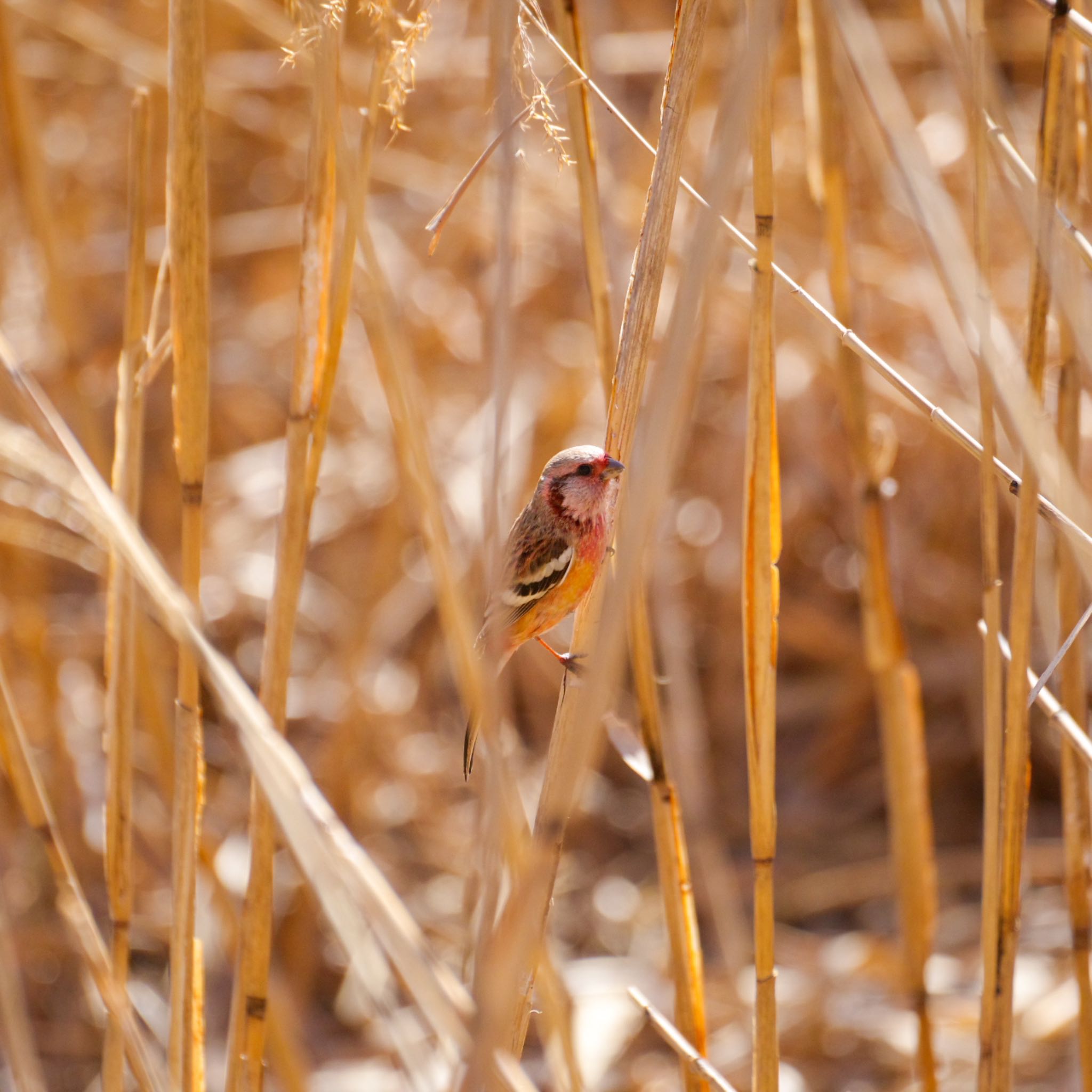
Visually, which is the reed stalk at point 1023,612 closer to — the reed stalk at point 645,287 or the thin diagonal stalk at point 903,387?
the thin diagonal stalk at point 903,387

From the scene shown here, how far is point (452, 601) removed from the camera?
1.10 meters

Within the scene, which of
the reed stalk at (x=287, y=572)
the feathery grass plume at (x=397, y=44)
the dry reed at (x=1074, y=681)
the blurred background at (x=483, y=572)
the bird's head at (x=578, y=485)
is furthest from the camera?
the blurred background at (x=483, y=572)

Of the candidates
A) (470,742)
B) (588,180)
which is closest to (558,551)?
(470,742)

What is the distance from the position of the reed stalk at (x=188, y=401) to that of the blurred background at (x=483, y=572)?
1825mm

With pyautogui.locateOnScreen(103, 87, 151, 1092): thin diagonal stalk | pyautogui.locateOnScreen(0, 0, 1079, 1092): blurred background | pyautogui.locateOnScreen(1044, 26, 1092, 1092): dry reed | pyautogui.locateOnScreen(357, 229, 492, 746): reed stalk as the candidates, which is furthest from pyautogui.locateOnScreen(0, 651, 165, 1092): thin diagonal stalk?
pyautogui.locateOnScreen(0, 0, 1079, 1092): blurred background

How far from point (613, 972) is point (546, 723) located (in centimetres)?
107

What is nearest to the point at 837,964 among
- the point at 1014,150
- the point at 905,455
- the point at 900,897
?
the point at 900,897

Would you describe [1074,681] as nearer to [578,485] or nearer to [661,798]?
[661,798]

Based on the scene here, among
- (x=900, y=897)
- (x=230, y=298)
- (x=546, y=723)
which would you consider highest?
(x=230, y=298)

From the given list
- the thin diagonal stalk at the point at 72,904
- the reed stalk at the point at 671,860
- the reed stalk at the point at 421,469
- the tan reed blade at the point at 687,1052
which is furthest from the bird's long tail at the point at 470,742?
the reed stalk at the point at 421,469

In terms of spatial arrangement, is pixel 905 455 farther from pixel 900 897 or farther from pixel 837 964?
pixel 900 897

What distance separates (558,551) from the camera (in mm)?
2344

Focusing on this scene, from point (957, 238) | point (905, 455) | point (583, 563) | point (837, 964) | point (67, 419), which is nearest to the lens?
point (957, 238)

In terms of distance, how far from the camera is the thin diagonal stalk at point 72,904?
1.42 metres
